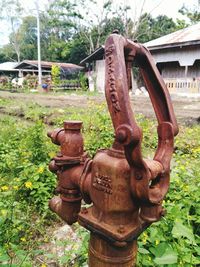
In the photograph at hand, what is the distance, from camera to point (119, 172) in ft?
2.58

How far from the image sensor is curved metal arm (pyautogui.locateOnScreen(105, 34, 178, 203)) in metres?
0.68

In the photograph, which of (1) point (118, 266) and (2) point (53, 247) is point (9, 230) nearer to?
(2) point (53, 247)

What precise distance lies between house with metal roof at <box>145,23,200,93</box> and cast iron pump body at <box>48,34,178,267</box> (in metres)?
14.8

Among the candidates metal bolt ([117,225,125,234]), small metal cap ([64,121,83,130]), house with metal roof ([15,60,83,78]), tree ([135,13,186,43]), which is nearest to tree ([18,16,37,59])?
house with metal roof ([15,60,83,78])

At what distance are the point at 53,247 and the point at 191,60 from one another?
52.2 ft

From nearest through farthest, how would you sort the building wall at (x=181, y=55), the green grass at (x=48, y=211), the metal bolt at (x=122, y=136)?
the metal bolt at (x=122, y=136) < the green grass at (x=48, y=211) < the building wall at (x=181, y=55)

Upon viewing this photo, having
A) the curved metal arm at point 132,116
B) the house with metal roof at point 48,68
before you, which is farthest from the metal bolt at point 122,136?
the house with metal roof at point 48,68

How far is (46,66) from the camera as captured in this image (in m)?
34.9

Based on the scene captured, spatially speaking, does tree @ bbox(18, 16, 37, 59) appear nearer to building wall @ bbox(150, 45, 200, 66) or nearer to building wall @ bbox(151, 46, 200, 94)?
building wall @ bbox(151, 46, 200, 94)

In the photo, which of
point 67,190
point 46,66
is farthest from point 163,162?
point 46,66

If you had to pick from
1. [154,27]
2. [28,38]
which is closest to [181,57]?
[154,27]

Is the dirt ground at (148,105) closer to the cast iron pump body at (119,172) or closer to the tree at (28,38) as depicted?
the cast iron pump body at (119,172)

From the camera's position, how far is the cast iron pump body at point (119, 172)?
0.72 meters

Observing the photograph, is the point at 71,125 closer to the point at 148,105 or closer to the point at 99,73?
the point at 148,105
